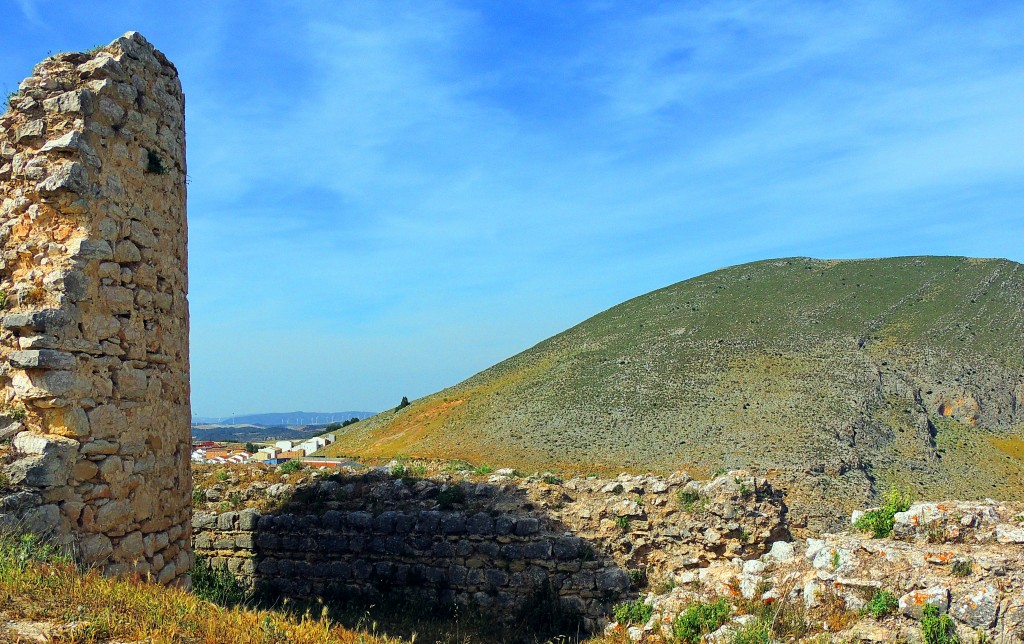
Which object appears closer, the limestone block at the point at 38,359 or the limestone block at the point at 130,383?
the limestone block at the point at 38,359

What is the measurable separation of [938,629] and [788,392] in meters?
39.8

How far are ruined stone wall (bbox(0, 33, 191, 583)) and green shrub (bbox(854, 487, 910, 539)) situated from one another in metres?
6.78

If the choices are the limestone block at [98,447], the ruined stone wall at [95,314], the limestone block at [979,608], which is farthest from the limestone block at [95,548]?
the limestone block at [979,608]

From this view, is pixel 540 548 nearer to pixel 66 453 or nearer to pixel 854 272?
pixel 66 453

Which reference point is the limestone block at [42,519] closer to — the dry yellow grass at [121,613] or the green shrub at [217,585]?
the dry yellow grass at [121,613]

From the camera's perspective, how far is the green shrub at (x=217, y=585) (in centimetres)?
905

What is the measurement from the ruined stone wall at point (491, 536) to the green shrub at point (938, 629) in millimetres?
3501

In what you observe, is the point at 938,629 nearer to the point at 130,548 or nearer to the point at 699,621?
the point at 699,621

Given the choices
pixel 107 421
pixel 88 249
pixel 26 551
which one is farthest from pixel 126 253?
pixel 26 551

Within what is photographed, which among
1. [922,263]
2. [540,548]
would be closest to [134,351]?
[540,548]

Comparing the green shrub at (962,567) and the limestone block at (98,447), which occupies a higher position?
the limestone block at (98,447)

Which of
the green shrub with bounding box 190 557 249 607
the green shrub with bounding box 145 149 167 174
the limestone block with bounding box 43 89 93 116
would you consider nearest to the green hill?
the green shrub with bounding box 190 557 249 607

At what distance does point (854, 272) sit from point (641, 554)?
62.7 meters

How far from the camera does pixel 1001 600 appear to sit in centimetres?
547
